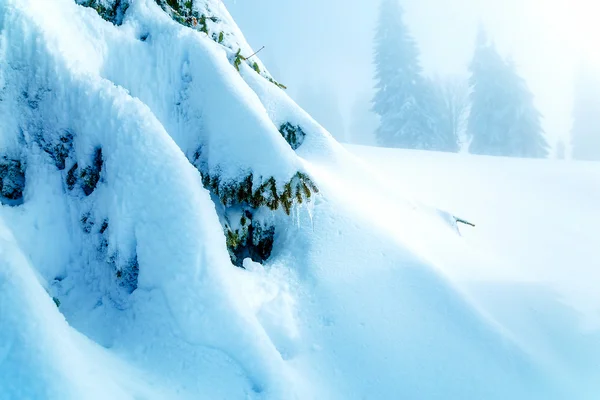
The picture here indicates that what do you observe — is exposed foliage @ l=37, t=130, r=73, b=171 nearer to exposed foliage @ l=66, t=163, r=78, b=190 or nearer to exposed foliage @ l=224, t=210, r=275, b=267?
exposed foliage @ l=66, t=163, r=78, b=190

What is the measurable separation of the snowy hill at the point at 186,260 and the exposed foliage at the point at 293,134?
3.17ft

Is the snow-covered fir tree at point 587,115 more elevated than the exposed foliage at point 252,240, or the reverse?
the snow-covered fir tree at point 587,115

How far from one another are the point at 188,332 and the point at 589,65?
40.4m

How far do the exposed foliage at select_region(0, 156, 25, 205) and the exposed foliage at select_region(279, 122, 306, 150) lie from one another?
2.43 meters

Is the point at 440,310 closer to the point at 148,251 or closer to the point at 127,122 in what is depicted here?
the point at 148,251

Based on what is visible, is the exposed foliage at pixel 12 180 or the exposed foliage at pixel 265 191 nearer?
the exposed foliage at pixel 12 180

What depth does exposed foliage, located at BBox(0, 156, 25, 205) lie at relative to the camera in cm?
274

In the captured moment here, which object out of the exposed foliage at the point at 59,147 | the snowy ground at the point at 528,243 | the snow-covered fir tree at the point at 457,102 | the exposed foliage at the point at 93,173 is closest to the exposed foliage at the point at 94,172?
the exposed foliage at the point at 93,173

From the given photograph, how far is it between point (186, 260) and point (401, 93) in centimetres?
2411


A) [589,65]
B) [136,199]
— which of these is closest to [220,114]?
[136,199]

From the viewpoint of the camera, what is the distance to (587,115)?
1294 inches

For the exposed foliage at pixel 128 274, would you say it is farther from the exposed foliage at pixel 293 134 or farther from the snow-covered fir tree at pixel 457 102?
the snow-covered fir tree at pixel 457 102

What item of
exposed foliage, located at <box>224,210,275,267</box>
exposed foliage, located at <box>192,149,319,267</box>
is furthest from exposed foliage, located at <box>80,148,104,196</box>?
exposed foliage, located at <box>224,210,275,267</box>

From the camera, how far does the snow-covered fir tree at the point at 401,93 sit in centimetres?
2373
